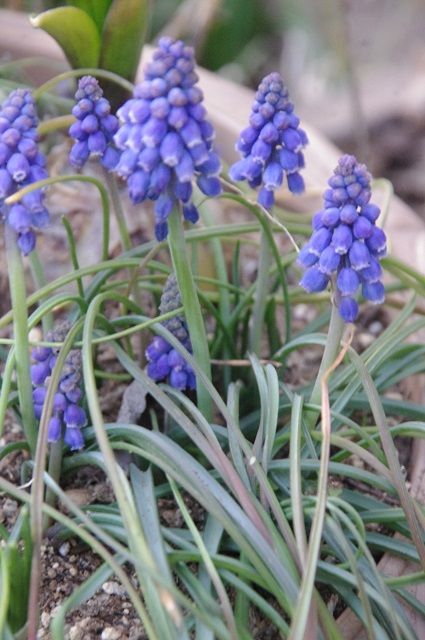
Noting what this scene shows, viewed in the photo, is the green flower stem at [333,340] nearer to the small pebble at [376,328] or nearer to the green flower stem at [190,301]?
the green flower stem at [190,301]

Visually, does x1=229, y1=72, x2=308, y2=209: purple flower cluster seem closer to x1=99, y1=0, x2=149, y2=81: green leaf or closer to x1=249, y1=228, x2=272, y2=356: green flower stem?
x1=249, y1=228, x2=272, y2=356: green flower stem

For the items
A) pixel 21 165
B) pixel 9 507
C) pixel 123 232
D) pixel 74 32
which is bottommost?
pixel 9 507

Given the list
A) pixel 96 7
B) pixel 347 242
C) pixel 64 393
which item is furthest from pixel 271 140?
pixel 96 7

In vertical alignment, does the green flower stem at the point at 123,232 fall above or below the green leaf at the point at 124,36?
below

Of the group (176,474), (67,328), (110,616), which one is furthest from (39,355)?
(110,616)

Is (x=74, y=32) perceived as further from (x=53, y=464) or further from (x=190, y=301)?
(x=53, y=464)

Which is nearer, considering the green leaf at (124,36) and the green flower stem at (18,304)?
the green flower stem at (18,304)

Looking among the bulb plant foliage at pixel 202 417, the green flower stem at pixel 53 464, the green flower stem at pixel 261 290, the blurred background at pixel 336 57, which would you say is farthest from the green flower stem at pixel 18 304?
the blurred background at pixel 336 57
